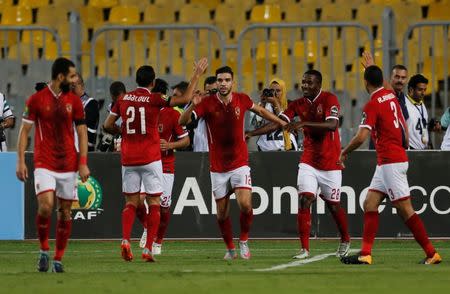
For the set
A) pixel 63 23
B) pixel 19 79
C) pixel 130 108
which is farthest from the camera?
pixel 63 23

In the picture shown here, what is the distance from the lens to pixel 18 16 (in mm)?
24953

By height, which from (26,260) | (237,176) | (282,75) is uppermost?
(282,75)

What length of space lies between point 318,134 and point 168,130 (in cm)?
208

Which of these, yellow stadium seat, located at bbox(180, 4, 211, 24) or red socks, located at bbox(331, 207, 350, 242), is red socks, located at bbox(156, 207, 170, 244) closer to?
red socks, located at bbox(331, 207, 350, 242)

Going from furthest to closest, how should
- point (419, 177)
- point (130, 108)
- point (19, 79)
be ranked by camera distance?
1. point (19, 79)
2. point (419, 177)
3. point (130, 108)

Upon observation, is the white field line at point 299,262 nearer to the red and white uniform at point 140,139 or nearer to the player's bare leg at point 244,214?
the player's bare leg at point 244,214

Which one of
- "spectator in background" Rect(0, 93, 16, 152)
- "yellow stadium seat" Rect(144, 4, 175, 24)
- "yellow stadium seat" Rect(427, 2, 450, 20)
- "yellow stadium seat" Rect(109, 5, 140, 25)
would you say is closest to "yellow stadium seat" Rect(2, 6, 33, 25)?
"yellow stadium seat" Rect(109, 5, 140, 25)

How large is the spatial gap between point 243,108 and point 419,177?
14.0 ft

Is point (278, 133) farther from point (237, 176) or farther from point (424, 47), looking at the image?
point (237, 176)

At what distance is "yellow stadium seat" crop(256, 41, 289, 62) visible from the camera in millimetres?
20125

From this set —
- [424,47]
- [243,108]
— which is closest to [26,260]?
[243,108]

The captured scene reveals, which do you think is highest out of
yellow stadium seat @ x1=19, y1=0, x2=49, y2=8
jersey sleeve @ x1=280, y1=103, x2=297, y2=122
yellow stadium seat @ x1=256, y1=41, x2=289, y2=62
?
yellow stadium seat @ x1=19, y1=0, x2=49, y2=8

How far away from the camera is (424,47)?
1975 centimetres

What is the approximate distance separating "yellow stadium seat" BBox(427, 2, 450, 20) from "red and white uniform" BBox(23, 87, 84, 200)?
11610mm
